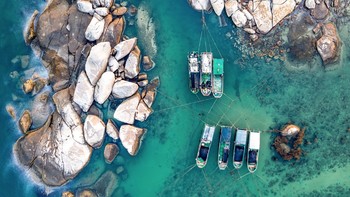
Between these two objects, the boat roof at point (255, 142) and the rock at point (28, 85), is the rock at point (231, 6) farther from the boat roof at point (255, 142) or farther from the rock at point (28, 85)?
the rock at point (28, 85)

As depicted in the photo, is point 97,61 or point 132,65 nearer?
point 97,61

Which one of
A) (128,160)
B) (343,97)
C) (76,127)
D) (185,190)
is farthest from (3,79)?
(343,97)

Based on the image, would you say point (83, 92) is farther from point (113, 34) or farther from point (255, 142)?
point (255, 142)

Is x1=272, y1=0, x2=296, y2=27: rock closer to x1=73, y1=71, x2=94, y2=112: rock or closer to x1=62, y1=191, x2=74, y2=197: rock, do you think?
x1=73, y1=71, x2=94, y2=112: rock

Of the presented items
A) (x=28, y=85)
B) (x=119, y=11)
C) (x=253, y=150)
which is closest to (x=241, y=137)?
(x=253, y=150)

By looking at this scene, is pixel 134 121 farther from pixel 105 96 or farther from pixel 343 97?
pixel 343 97

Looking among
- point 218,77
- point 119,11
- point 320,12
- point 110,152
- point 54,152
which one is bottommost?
point 110,152

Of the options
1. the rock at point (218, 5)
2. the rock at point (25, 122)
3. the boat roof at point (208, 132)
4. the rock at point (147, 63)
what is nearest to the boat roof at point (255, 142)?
the boat roof at point (208, 132)
